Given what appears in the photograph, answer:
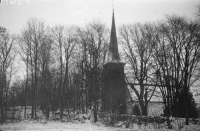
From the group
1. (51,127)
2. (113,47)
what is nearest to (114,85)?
(113,47)

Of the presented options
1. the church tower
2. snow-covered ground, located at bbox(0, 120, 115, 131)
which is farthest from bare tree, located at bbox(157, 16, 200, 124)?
snow-covered ground, located at bbox(0, 120, 115, 131)

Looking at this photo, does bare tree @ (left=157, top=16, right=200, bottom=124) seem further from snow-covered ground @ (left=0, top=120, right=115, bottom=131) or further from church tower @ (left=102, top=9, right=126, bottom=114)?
snow-covered ground @ (left=0, top=120, right=115, bottom=131)

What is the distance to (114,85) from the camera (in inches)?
822

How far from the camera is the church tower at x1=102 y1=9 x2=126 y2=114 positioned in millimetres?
18594

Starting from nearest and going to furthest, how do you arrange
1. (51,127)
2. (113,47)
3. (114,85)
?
1. (51,127)
2. (114,85)
3. (113,47)

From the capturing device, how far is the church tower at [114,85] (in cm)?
1859

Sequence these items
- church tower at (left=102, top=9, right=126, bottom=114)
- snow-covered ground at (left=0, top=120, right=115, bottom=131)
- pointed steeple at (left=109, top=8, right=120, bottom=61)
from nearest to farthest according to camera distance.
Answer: snow-covered ground at (left=0, top=120, right=115, bottom=131)
church tower at (left=102, top=9, right=126, bottom=114)
pointed steeple at (left=109, top=8, right=120, bottom=61)

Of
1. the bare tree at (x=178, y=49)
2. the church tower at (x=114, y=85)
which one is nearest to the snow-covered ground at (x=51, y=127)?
the church tower at (x=114, y=85)

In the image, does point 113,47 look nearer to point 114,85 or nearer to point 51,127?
point 114,85

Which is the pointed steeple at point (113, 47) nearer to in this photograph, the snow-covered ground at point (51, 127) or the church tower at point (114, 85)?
the church tower at point (114, 85)

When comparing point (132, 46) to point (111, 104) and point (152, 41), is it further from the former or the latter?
point (111, 104)

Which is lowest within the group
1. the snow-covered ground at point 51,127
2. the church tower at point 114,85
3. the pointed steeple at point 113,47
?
the snow-covered ground at point 51,127

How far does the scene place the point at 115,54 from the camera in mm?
26266

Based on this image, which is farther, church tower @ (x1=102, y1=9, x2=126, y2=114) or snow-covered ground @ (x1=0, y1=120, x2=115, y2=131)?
church tower @ (x1=102, y1=9, x2=126, y2=114)
